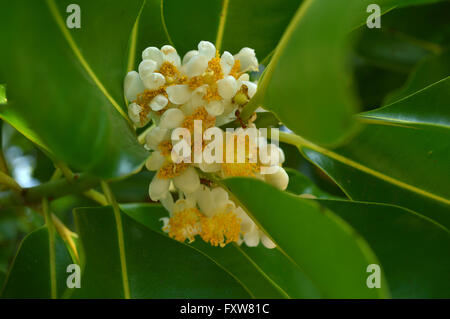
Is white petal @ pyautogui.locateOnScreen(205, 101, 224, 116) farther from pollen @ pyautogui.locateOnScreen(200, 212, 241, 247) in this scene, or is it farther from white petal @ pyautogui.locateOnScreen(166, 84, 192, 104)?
pollen @ pyautogui.locateOnScreen(200, 212, 241, 247)

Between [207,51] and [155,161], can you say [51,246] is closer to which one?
[155,161]

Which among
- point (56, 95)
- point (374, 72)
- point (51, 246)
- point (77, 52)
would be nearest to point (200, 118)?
point (77, 52)

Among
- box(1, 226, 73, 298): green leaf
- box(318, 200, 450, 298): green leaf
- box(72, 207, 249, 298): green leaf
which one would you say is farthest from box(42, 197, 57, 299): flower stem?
box(318, 200, 450, 298): green leaf

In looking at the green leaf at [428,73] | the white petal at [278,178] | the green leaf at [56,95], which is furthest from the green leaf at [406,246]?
the green leaf at [428,73]

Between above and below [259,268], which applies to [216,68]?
above

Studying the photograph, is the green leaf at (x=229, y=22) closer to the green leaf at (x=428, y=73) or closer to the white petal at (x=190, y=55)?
the white petal at (x=190, y=55)

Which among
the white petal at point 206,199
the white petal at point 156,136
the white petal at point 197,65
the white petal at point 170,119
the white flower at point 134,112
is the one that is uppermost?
the white petal at point 197,65

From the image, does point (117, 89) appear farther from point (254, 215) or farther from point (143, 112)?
point (254, 215)
